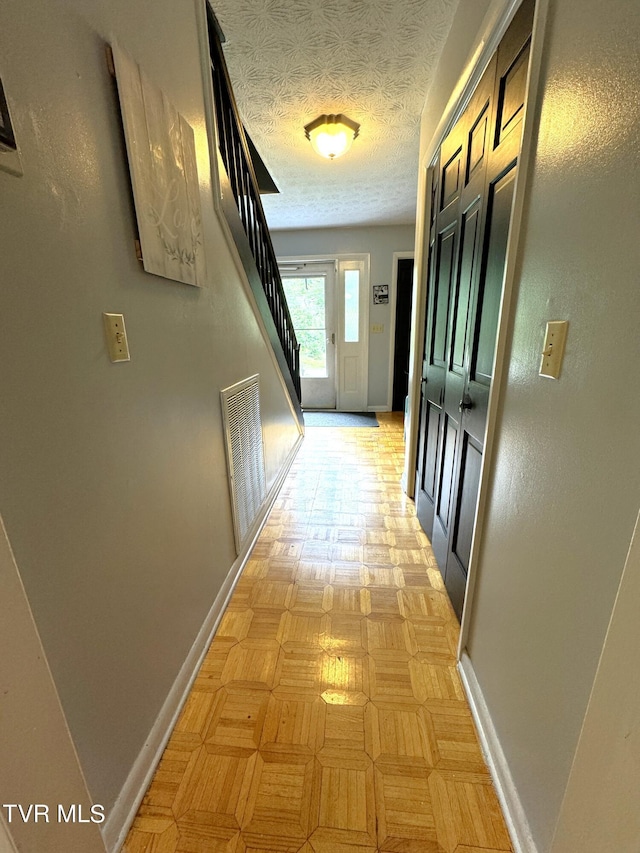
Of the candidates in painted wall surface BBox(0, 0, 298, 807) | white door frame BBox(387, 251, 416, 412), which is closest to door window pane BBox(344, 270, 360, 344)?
white door frame BBox(387, 251, 416, 412)

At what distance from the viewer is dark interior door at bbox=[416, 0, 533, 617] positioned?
3.23 ft

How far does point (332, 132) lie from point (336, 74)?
348mm

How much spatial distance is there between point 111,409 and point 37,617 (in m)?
0.44

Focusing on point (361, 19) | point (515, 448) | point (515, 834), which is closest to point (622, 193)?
point (515, 448)

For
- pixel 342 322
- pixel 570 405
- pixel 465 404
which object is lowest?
pixel 465 404

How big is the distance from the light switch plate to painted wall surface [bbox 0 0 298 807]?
1.00 meters

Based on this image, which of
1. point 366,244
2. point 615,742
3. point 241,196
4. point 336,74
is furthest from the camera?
point 366,244

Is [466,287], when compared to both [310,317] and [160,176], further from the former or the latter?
[310,317]

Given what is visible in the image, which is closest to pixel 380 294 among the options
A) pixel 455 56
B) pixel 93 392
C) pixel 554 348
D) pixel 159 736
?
pixel 455 56

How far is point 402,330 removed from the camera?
4684 millimetres

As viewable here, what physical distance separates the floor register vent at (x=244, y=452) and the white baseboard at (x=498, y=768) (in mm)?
1129

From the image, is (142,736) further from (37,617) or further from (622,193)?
(622,193)

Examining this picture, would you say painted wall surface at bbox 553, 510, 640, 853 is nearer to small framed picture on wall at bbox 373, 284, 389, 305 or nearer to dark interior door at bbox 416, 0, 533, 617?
dark interior door at bbox 416, 0, 533, 617

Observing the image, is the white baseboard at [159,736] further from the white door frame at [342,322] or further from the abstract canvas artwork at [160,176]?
the white door frame at [342,322]
